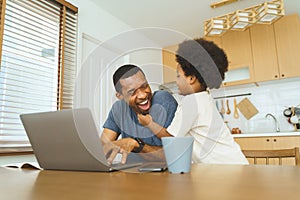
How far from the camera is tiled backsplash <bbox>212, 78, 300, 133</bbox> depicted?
3.09 m

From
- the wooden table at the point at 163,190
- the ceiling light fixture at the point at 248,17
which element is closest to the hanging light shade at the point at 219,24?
the ceiling light fixture at the point at 248,17

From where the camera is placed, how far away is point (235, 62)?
3.24 m

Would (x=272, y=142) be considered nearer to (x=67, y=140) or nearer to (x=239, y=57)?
Result: (x=239, y=57)

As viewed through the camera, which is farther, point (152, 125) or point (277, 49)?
point (277, 49)

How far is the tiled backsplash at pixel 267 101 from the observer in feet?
10.1

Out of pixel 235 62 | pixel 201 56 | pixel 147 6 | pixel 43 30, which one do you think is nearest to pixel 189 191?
pixel 201 56

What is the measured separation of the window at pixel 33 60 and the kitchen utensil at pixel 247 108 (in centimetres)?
227

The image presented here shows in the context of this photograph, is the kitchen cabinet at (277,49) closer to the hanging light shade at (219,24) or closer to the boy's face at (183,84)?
the hanging light shade at (219,24)

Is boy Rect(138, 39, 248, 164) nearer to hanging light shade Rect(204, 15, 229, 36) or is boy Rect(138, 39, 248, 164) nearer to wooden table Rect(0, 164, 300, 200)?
wooden table Rect(0, 164, 300, 200)

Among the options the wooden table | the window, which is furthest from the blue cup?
the window

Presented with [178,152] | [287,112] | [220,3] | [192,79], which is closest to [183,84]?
[192,79]

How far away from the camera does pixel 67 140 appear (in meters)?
0.73

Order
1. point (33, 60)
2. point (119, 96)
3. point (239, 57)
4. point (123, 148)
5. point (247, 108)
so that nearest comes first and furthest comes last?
point (123, 148) → point (119, 96) → point (33, 60) → point (239, 57) → point (247, 108)

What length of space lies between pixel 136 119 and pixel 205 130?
0.34 m
